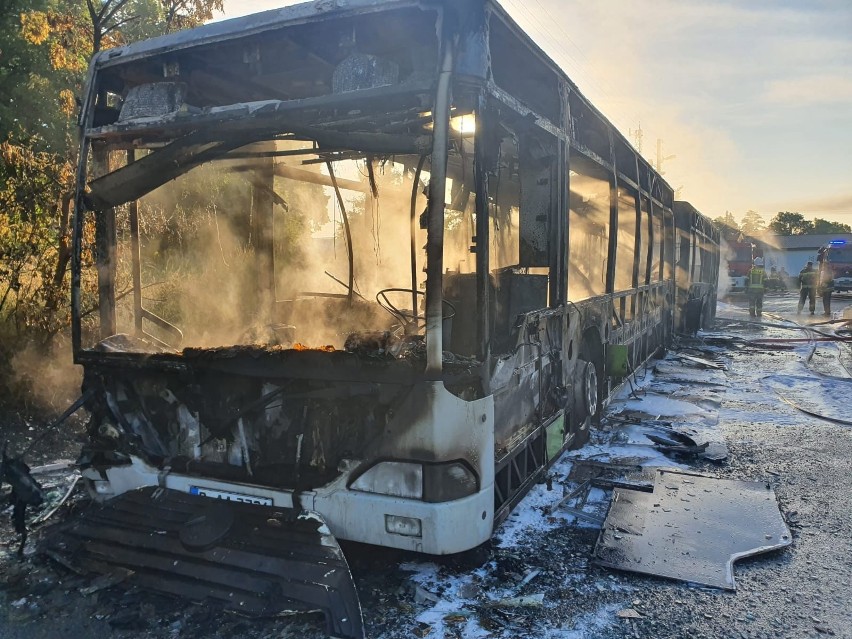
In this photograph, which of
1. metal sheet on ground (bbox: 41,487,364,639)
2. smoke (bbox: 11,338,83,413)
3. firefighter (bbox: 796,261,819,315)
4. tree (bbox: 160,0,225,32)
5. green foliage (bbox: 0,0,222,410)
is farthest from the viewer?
firefighter (bbox: 796,261,819,315)

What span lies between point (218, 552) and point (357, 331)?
1445 mm

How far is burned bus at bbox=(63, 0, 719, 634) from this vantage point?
2.91m

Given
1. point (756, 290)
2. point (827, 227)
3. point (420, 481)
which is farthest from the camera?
point (827, 227)

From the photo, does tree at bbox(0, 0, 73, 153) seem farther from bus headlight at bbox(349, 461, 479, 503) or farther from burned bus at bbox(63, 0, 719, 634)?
bus headlight at bbox(349, 461, 479, 503)

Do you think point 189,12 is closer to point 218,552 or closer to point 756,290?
point 218,552

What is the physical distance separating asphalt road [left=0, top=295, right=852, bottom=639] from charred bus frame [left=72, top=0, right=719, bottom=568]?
0.34 meters

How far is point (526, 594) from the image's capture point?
10.3 ft

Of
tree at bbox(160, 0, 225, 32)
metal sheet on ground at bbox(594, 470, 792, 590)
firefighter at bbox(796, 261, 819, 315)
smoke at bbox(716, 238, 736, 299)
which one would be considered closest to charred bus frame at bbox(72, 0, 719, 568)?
metal sheet on ground at bbox(594, 470, 792, 590)

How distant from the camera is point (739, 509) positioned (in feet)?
14.0

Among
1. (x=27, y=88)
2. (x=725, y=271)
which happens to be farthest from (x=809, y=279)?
(x=27, y=88)

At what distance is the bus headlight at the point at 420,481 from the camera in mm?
2904

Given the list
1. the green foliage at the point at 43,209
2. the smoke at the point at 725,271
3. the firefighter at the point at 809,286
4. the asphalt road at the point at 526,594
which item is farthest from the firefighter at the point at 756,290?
the green foliage at the point at 43,209

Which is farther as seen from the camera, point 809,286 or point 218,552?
point 809,286

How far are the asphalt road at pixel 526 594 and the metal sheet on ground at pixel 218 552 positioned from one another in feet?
0.57
